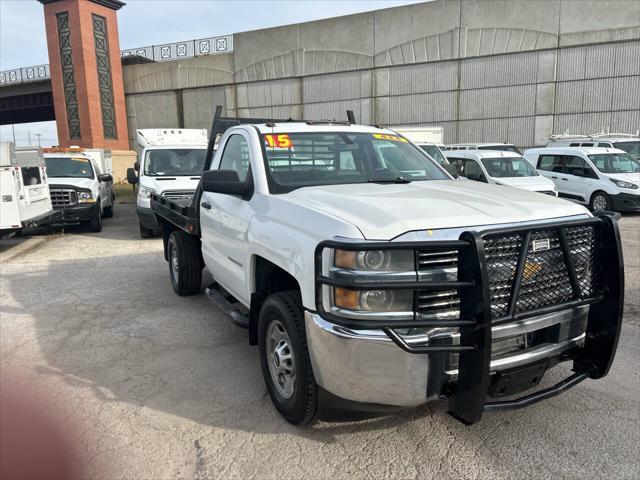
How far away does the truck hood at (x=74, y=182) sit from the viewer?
11933 millimetres

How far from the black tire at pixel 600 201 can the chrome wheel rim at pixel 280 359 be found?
13.0m

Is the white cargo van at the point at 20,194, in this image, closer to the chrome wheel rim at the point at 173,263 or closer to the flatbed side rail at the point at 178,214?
the flatbed side rail at the point at 178,214

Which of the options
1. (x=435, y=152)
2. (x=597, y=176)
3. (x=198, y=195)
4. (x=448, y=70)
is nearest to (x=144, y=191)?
(x=198, y=195)

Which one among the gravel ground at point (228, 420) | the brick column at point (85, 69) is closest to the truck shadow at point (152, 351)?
the gravel ground at point (228, 420)

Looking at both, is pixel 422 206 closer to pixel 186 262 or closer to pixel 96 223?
pixel 186 262

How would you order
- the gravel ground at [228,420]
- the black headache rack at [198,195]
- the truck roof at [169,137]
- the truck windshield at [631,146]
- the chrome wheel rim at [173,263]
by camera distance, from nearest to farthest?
the gravel ground at [228,420]
the black headache rack at [198,195]
the chrome wheel rim at [173,263]
the truck roof at [169,137]
the truck windshield at [631,146]

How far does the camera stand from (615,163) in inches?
556

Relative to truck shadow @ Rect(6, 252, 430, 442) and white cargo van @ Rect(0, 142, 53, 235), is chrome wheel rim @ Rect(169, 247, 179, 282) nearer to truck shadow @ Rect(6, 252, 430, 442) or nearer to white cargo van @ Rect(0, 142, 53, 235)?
truck shadow @ Rect(6, 252, 430, 442)

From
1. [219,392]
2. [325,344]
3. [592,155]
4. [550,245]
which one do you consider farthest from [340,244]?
[592,155]

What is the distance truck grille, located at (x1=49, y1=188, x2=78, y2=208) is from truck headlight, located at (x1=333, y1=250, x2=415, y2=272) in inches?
440

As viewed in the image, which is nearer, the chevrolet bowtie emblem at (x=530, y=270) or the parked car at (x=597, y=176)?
the chevrolet bowtie emblem at (x=530, y=270)

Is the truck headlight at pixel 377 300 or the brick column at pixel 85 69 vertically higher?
the brick column at pixel 85 69

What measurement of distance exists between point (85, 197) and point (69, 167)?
2073 millimetres

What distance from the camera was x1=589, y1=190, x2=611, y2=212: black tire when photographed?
13.6m
